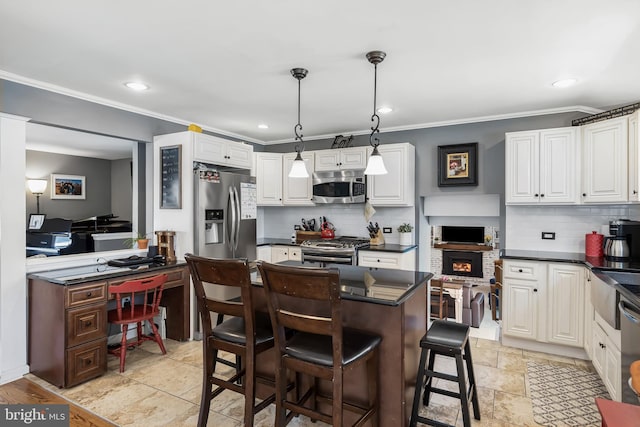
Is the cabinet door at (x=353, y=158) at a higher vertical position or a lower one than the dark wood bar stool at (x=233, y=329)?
higher

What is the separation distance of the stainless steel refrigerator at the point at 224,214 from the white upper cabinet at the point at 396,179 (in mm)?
1599

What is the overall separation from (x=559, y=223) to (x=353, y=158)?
96.7 inches

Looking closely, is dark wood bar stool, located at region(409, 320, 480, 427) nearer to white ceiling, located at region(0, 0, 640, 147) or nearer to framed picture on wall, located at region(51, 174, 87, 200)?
white ceiling, located at region(0, 0, 640, 147)

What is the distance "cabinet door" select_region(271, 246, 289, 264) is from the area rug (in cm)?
308

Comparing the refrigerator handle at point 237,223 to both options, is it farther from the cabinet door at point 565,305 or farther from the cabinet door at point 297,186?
the cabinet door at point 565,305

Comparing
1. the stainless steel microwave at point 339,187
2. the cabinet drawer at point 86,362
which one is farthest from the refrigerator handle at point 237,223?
the cabinet drawer at point 86,362

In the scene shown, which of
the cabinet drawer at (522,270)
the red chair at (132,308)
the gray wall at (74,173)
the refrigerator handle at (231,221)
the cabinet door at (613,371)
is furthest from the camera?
the gray wall at (74,173)

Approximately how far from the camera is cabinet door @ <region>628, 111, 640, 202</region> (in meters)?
3.02

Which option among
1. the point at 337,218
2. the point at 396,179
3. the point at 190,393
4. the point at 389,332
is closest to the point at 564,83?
the point at 396,179

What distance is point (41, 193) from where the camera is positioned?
6289 millimetres

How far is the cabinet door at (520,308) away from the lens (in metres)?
3.50

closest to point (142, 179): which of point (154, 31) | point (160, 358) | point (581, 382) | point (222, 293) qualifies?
point (222, 293)

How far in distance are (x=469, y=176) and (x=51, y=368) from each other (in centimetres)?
449

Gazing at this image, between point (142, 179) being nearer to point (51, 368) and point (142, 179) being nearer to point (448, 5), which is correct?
point (51, 368)
